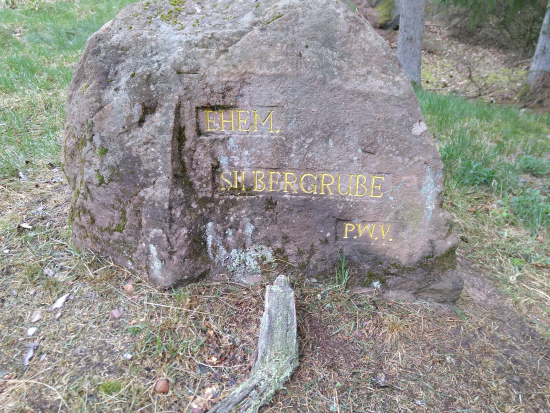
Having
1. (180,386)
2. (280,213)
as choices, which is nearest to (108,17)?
(280,213)

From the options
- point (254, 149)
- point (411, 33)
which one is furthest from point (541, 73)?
point (254, 149)

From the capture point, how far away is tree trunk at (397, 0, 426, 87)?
19.9 ft

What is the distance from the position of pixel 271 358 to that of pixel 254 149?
3.65ft

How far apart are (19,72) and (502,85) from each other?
8.11 metres

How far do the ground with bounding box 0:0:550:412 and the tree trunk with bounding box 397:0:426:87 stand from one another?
3.48m

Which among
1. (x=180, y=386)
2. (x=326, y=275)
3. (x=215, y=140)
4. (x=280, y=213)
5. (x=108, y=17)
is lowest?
(x=180, y=386)

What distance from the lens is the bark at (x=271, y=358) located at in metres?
1.73

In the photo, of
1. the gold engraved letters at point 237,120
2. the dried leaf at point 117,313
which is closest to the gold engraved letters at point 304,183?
Answer: the gold engraved letters at point 237,120

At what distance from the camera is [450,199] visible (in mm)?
3555

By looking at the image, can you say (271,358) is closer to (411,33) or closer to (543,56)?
(411,33)

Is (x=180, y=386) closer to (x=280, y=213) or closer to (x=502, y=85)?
(x=280, y=213)

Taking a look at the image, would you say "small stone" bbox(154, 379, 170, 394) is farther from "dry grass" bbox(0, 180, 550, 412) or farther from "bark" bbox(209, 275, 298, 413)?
"bark" bbox(209, 275, 298, 413)

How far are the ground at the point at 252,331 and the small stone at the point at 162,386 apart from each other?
0.9 inches

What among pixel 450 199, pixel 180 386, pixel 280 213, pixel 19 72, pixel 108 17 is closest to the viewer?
pixel 180 386
